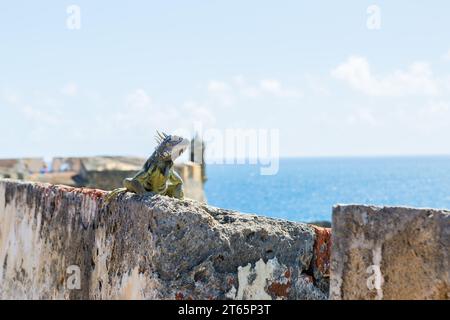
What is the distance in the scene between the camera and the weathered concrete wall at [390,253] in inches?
116

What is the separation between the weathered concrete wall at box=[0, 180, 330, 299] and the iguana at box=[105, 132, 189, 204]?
0.54 ft

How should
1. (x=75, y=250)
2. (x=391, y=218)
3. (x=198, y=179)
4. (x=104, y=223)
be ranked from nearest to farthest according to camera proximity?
1. (x=391, y=218)
2. (x=104, y=223)
3. (x=75, y=250)
4. (x=198, y=179)

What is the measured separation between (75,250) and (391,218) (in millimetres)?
2501

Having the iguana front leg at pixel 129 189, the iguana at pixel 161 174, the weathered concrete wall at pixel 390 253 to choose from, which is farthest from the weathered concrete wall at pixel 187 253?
the weathered concrete wall at pixel 390 253

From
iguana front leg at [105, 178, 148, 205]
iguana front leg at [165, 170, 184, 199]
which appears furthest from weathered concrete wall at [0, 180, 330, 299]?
iguana front leg at [165, 170, 184, 199]

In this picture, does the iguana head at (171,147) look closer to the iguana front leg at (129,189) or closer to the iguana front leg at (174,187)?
the iguana front leg at (174,187)

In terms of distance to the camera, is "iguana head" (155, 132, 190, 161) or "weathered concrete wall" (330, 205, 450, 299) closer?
"weathered concrete wall" (330, 205, 450, 299)

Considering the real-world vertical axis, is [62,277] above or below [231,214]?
below

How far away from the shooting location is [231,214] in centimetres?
416

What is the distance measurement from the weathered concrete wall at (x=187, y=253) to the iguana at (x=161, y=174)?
0.54 feet

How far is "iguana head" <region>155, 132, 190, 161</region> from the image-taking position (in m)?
5.13

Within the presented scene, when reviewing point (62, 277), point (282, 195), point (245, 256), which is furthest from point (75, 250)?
point (282, 195)

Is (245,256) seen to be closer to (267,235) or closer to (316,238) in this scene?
(267,235)

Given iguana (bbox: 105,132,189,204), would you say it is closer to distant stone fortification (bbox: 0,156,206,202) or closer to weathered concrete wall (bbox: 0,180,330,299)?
weathered concrete wall (bbox: 0,180,330,299)
